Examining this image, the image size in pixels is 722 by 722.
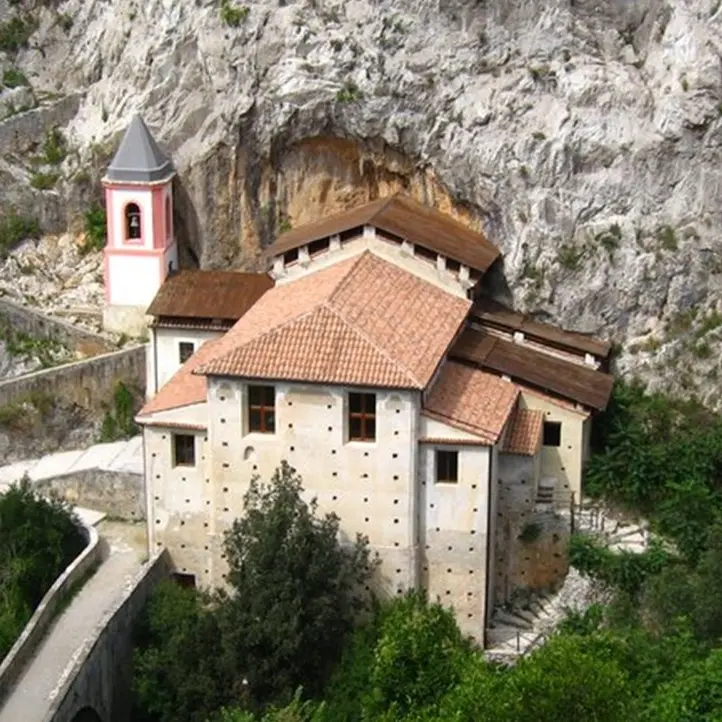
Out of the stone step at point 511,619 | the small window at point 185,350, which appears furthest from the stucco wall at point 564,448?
the small window at point 185,350

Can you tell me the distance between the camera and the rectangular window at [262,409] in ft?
141

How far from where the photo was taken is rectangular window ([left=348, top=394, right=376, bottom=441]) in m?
42.2

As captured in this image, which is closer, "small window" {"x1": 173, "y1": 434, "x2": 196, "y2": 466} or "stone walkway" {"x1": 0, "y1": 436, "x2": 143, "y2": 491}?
"small window" {"x1": 173, "y1": 434, "x2": 196, "y2": 466}

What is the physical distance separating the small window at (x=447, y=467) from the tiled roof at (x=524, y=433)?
1.99m

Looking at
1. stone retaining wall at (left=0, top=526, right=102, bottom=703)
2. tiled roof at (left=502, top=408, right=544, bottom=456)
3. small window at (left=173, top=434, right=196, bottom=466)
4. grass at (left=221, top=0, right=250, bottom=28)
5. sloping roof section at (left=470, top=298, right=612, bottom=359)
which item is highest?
grass at (left=221, top=0, right=250, bottom=28)

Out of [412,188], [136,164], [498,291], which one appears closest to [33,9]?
[136,164]

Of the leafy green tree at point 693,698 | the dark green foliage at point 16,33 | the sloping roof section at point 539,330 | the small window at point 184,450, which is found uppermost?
the dark green foliage at point 16,33

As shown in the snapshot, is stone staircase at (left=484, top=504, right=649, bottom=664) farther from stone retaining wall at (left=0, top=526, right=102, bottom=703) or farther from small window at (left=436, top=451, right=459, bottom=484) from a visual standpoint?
stone retaining wall at (left=0, top=526, right=102, bottom=703)

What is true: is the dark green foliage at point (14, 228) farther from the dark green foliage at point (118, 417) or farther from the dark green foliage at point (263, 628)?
the dark green foliage at point (263, 628)

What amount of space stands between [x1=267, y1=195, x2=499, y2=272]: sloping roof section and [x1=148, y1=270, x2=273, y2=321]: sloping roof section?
1.54 m

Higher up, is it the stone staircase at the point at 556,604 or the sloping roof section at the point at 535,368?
the sloping roof section at the point at 535,368

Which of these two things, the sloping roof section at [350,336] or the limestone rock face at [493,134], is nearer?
the sloping roof section at [350,336]

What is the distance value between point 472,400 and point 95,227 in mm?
19702

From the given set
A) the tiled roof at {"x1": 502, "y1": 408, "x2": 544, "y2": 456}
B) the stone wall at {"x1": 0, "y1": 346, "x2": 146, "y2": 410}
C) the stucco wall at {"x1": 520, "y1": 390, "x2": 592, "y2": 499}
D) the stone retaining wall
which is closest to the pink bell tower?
the stone wall at {"x1": 0, "y1": 346, "x2": 146, "y2": 410}
